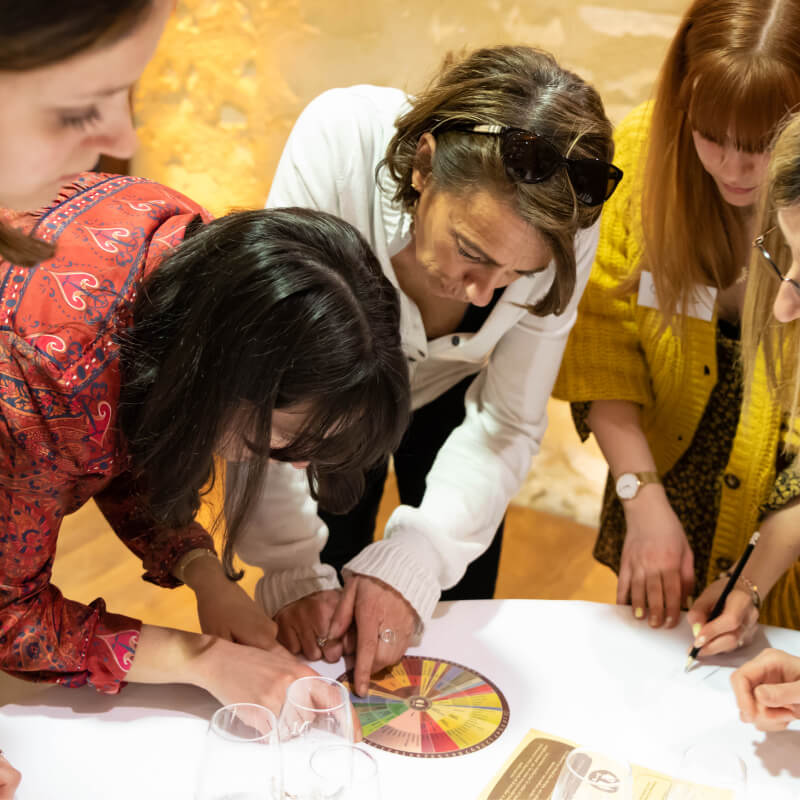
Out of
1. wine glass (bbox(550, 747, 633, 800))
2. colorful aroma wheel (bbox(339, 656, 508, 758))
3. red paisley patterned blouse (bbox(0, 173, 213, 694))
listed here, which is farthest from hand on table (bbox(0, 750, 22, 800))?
wine glass (bbox(550, 747, 633, 800))

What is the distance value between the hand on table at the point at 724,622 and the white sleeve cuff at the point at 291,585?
1.84 feet

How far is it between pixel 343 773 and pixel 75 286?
613mm

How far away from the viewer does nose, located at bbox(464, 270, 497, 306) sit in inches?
55.7

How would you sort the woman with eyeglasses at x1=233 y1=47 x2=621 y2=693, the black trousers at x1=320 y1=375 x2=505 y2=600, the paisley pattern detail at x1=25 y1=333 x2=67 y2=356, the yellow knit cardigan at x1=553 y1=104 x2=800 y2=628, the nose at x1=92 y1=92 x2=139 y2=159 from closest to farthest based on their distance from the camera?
the nose at x1=92 y1=92 x2=139 y2=159 < the paisley pattern detail at x1=25 y1=333 x2=67 y2=356 < the woman with eyeglasses at x1=233 y1=47 x2=621 y2=693 < the yellow knit cardigan at x1=553 y1=104 x2=800 y2=628 < the black trousers at x1=320 y1=375 x2=505 y2=600

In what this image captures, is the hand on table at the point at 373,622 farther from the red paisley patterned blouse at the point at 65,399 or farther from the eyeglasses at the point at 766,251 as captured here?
the eyeglasses at the point at 766,251

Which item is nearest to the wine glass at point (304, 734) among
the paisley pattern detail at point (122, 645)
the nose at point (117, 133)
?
the paisley pattern detail at point (122, 645)

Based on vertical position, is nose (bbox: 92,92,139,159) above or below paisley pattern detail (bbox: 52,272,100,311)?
above

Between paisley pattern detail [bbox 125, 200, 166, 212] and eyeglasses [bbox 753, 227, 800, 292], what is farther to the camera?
eyeglasses [bbox 753, 227, 800, 292]

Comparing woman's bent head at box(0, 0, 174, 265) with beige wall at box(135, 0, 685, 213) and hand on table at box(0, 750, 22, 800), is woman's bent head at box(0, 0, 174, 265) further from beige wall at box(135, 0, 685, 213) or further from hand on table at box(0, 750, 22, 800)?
beige wall at box(135, 0, 685, 213)

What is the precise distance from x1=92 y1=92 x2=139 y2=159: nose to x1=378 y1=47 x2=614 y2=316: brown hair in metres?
0.66

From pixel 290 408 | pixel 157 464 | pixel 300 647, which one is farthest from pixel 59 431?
pixel 300 647

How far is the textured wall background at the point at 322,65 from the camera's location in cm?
321

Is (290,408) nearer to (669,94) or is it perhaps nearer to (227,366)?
(227,366)

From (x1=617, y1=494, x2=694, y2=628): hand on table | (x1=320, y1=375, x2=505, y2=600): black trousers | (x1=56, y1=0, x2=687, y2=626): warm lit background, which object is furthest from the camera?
(x1=56, y1=0, x2=687, y2=626): warm lit background
